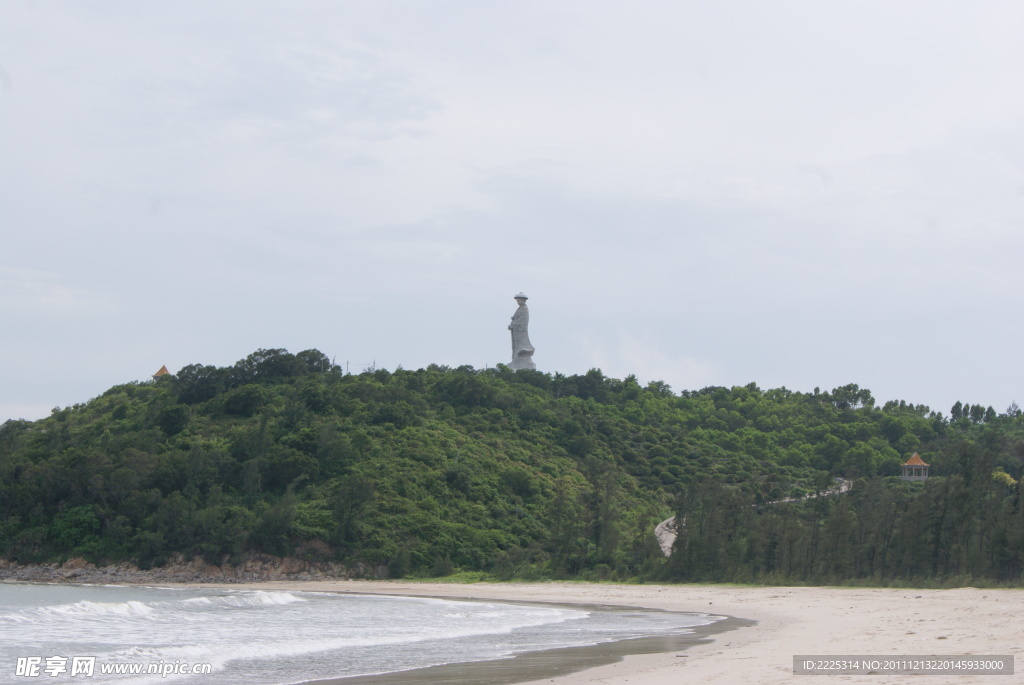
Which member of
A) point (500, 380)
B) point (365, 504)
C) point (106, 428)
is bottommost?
point (365, 504)

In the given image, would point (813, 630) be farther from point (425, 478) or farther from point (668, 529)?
point (425, 478)

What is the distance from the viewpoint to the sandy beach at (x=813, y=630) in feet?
38.5

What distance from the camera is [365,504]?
4188cm

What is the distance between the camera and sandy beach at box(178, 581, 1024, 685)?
38.5ft

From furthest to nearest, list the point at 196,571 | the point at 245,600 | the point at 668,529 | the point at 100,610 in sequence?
the point at 668,529 < the point at 196,571 < the point at 245,600 < the point at 100,610

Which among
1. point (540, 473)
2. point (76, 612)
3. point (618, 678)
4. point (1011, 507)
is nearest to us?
point (618, 678)

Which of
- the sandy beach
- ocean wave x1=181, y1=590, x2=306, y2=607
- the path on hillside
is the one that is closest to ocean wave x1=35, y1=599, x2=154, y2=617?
ocean wave x1=181, y1=590, x2=306, y2=607

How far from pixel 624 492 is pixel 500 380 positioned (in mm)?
15260

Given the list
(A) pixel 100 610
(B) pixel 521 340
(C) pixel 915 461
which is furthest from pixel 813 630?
(B) pixel 521 340

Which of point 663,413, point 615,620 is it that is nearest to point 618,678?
point 615,620

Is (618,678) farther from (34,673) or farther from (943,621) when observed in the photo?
(34,673)

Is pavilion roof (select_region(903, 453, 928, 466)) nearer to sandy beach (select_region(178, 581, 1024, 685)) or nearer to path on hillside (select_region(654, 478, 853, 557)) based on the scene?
path on hillside (select_region(654, 478, 853, 557))

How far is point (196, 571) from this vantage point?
39.2 metres

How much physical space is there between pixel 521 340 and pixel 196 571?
34.6 m
